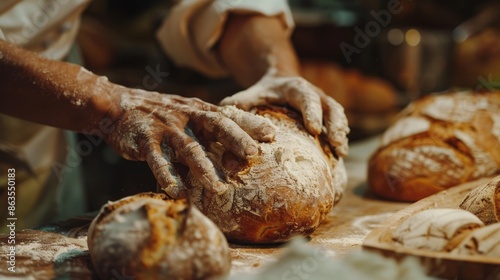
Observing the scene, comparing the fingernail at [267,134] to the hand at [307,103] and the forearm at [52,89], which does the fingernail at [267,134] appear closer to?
the hand at [307,103]

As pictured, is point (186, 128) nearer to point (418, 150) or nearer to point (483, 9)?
point (418, 150)

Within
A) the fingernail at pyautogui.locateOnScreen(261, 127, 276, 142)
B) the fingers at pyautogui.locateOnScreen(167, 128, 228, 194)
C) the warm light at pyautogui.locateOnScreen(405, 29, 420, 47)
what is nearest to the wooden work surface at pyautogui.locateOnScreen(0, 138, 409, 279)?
the fingers at pyautogui.locateOnScreen(167, 128, 228, 194)

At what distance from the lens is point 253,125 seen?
159 cm

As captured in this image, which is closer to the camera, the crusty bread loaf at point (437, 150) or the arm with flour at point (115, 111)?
the arm with flour at point (115, 111)

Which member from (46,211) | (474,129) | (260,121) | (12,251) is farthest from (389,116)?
(12,251)

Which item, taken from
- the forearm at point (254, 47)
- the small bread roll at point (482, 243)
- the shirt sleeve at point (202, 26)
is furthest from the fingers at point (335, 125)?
the shirt sleeve at point (202, 26)

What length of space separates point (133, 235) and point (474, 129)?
1.59 m

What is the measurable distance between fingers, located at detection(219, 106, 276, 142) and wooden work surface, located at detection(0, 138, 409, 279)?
30 centimetres

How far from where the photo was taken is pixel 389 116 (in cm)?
465

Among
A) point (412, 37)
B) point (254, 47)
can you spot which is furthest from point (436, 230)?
point (412, 37)

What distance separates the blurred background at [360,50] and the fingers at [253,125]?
234cm

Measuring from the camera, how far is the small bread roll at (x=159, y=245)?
114cm

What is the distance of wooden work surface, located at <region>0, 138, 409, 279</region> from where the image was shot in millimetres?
1310

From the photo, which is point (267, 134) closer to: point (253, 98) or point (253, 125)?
point (253, 125)
